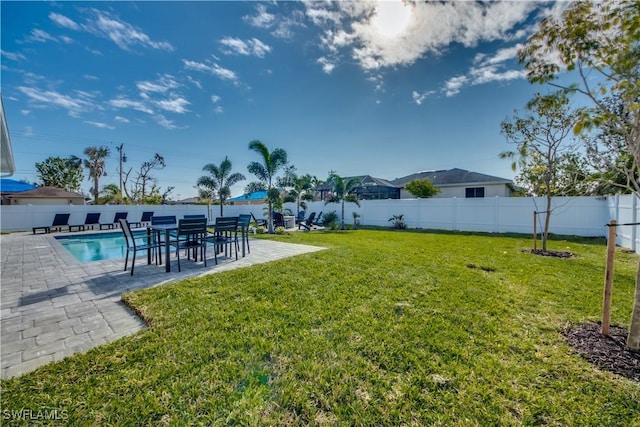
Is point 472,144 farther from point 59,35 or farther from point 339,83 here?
point 59,35

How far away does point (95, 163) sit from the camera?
2886 centimetres

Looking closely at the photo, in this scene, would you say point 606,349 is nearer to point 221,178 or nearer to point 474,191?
point 221,178

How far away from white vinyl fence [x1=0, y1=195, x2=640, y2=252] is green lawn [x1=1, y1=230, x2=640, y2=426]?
871cm

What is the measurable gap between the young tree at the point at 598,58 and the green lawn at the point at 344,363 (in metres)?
1.29

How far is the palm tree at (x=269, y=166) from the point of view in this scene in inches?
578

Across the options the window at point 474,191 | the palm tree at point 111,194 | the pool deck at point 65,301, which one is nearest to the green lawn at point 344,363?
the pool deck at point 65,301

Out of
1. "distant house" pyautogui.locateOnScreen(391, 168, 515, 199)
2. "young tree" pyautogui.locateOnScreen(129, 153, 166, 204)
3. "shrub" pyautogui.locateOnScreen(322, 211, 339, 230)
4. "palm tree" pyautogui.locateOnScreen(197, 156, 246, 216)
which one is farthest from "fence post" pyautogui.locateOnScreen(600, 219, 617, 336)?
"young tree" pyautogui.locateOnScreen(129, 153, 166, 204)

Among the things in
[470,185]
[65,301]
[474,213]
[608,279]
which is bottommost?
[65,301]

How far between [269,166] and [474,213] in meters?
12.4

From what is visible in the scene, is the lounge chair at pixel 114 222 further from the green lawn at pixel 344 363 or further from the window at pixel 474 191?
the window at pixel 474 191

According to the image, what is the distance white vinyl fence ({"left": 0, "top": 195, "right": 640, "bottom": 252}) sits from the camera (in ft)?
35.3

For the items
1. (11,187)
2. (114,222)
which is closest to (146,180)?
(11,187)

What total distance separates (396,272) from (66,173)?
44.9m

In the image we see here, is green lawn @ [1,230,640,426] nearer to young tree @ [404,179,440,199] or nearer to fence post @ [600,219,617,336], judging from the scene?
fence post @ [600,219,617,336]
